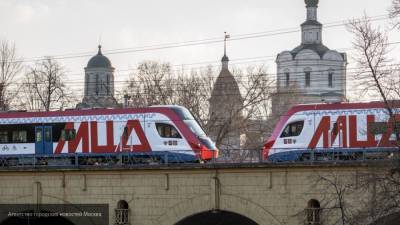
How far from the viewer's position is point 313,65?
13088 centimetres

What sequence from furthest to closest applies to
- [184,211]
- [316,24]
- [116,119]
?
1. [316,24]
2. [116,119]
3. [184,211]

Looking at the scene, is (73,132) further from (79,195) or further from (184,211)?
(184,211)

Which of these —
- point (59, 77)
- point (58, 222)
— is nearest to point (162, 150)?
point (58, 222)

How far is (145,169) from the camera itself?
4309 cm

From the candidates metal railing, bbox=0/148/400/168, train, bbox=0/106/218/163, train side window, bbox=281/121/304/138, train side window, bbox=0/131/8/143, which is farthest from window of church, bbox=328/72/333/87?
train side window, bbox=281/121/304/138

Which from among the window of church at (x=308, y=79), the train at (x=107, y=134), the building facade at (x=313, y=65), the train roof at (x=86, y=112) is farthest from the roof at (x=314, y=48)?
the train at (x=107, y=134)

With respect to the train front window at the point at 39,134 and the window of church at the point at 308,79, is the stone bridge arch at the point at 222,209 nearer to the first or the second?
the train front window at the point at 39,134

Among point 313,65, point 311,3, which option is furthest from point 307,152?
point 311,3

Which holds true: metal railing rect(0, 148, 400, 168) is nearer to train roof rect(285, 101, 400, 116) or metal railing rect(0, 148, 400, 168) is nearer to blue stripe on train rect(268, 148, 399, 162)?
blue stripe on train rect(268, 148, 399, 162)

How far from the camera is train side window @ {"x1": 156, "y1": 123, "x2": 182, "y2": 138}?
48000 mm

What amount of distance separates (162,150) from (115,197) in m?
4.63

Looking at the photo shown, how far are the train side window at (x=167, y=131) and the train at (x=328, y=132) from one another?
4.12 metres

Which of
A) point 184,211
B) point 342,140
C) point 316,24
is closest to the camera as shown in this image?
point 184,211

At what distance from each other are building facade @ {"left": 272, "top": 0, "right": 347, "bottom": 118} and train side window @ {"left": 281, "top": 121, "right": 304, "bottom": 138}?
6379cm
